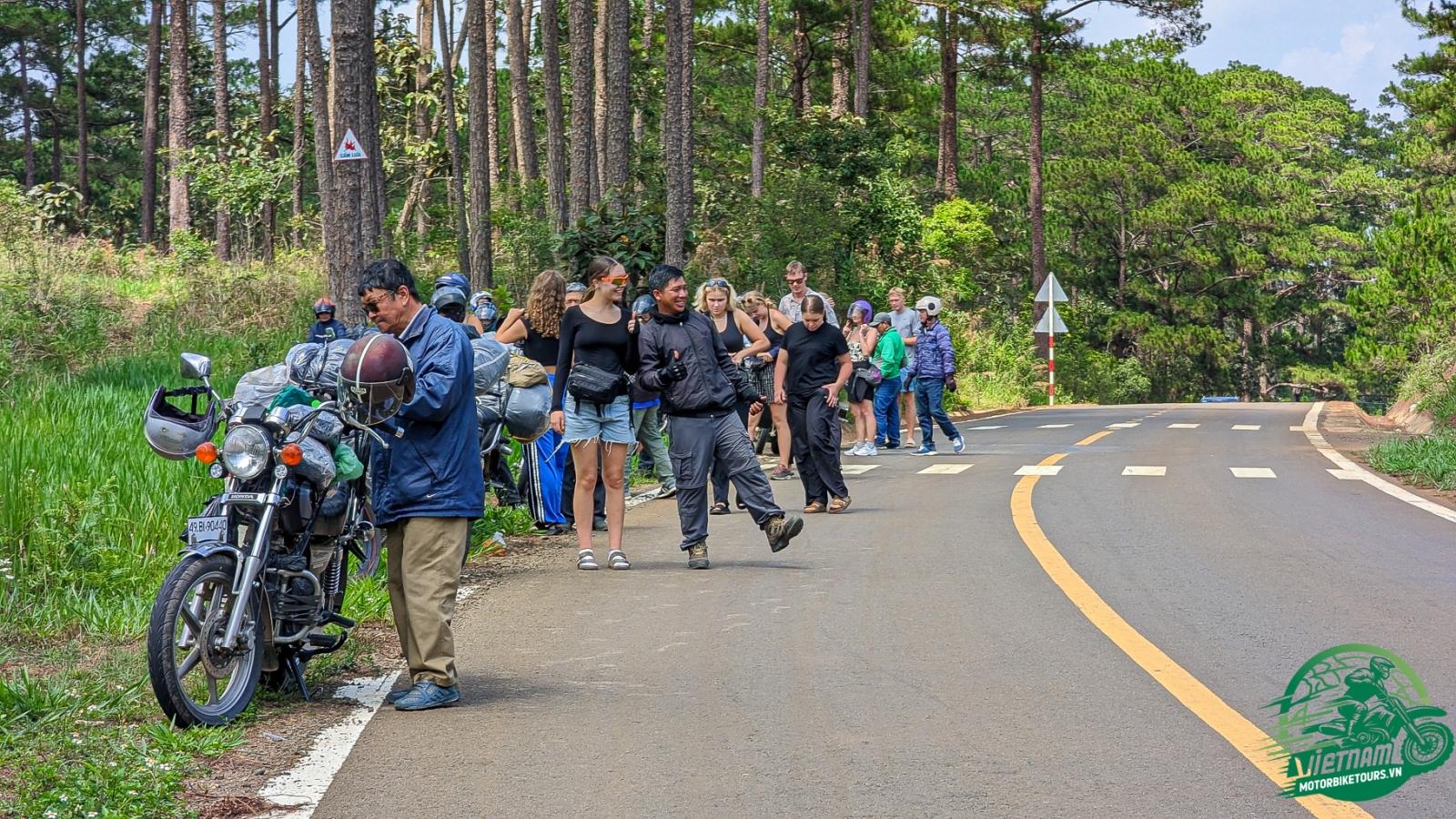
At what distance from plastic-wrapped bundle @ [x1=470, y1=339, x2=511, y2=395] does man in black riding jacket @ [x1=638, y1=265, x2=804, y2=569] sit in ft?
6.14

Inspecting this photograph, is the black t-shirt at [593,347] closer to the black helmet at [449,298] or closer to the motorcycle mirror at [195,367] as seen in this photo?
the black helmet at [449,298]

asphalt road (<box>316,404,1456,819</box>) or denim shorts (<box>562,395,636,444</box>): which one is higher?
denim shorts (<box>562,395,636,444</box>)

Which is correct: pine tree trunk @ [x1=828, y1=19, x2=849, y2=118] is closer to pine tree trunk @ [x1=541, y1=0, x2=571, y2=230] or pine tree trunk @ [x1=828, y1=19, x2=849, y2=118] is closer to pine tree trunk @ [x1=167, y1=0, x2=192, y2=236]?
pine tree trunk @ [x1=541, y1=0, x2=571, y2=230]

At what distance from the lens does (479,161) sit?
33.9m

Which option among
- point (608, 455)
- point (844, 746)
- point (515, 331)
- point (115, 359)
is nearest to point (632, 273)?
point (115, 359)

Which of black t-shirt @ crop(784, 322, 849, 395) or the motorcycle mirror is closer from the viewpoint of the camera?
the motorcycle mirror

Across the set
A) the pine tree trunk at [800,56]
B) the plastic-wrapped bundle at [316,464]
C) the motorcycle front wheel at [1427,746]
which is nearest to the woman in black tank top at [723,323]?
the plastic-wrapped bundle at [316,464]

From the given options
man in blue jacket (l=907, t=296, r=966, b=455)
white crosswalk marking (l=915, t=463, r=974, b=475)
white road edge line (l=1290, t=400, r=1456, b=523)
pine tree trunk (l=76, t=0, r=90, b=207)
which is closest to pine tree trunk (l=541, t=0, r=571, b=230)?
man in blue jacket (l=907, t=296, r=966, b=455)

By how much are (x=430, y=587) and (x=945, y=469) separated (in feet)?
39.9

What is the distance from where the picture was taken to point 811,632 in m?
8.04

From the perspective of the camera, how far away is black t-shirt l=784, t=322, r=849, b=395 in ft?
44.8

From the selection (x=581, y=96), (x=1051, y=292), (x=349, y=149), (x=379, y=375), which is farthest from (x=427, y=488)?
(x=1051, y=292)

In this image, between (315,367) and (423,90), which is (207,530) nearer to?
(315,367)

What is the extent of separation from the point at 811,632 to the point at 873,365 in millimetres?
11553
